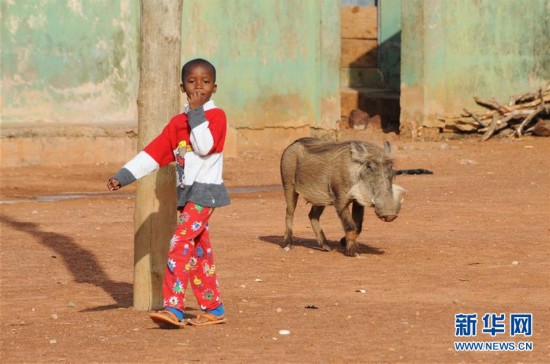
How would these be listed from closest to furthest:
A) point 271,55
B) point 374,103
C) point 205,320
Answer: point 205,320
point 271,55
point 374,103

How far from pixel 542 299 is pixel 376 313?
1.20m

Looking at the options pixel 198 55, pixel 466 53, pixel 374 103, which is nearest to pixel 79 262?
pixel 198 55

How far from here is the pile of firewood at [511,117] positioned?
2180cm

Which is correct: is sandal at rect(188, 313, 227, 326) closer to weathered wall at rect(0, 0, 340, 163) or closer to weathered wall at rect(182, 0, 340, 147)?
weathered wall at rect(0, 0, 340, 163)

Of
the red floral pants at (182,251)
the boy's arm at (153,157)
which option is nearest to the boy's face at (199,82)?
the boy's arm at (153,157)

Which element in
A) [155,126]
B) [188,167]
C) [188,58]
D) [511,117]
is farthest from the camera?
[511,117]

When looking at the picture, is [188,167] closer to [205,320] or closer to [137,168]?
[137,168]

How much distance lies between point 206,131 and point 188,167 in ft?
0.84

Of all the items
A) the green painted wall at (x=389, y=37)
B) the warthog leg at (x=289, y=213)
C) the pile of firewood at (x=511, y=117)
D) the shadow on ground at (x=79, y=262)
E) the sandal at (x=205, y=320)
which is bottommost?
the shadow on ground at (x=79, y=262)

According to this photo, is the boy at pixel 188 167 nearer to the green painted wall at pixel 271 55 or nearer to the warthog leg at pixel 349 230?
the warthog leg at pixel 349 230

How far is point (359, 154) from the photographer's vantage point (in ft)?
33.3

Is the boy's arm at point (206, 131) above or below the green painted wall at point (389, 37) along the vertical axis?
below

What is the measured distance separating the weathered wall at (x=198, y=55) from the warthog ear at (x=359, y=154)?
8.79 m

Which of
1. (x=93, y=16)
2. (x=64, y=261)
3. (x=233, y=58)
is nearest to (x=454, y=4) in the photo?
(x=233, y=58)
